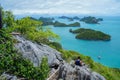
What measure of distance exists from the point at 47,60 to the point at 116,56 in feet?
158

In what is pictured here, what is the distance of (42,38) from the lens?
1962cm

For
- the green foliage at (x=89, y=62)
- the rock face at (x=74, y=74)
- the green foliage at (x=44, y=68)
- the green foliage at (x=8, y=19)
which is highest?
the green foliage at (x=8, y=19)

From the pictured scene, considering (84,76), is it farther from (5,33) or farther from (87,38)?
(87,38)

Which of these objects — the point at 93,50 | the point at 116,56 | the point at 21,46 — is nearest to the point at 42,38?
the point at 21,46

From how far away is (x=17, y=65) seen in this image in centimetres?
1407

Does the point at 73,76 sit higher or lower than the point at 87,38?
higher

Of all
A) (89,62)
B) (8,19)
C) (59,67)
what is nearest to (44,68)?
(59,67)

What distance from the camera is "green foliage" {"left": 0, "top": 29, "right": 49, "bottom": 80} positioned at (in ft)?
45.3

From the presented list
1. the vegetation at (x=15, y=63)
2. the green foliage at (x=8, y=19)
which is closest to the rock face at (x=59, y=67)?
the vegetation at (x=15, y=63)

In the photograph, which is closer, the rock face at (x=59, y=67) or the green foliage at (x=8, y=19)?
the rock face at (x=59, y=67)

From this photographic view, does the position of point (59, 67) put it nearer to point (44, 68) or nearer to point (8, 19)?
point (44, 68)

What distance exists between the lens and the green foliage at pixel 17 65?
1382 centimetres

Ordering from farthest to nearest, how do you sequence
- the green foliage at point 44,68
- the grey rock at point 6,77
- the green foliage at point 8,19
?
the green foliage at point 8,19 → the green foliage at point 44,68 → the grey rock at point 6,77

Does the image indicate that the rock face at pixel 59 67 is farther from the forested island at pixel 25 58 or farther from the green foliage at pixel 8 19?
the green foliage at pixel 8 19
